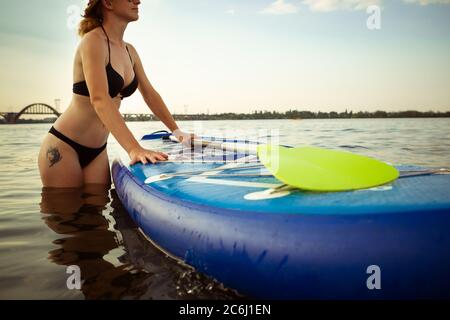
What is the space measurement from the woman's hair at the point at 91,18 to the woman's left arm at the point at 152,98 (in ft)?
1.57

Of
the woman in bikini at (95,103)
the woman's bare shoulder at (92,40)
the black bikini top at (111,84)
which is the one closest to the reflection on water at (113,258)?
the woman in bikini at (95,103)

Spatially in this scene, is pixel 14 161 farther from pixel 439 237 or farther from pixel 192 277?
pixel 439 237

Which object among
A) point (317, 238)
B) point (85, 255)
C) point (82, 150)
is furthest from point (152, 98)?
point (317, 238)

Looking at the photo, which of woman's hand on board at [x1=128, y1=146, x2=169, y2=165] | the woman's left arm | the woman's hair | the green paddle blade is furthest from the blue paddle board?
the woman's left arm

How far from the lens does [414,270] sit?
3.66 feet

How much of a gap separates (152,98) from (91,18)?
1.01 metres

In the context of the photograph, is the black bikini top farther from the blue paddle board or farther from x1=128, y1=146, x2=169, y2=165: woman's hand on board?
the blue paddle board

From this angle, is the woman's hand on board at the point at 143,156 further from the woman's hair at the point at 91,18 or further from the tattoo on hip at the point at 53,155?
the woman's hair at the point at 91,18

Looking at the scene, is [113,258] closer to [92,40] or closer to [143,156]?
[143,156]

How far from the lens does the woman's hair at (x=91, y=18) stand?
2.64 metres

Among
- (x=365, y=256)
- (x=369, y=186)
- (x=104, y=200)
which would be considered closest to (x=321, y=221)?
(x=365, y=256)

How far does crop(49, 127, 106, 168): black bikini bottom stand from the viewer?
2.73m

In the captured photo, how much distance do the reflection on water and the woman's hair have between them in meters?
1.46
